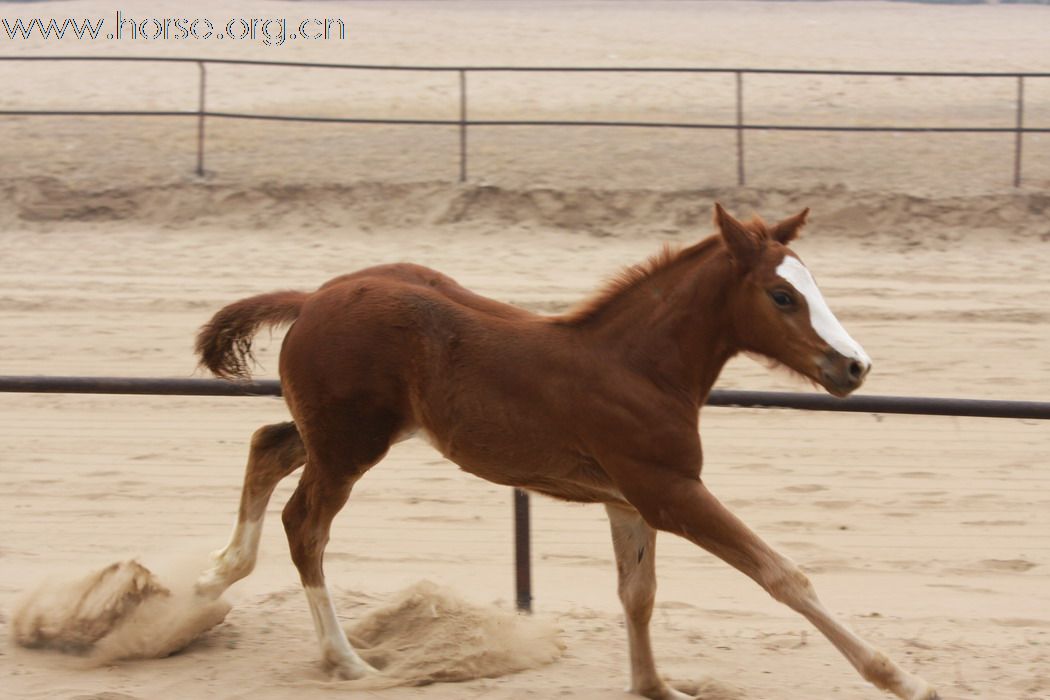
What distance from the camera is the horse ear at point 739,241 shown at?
3.83 meters

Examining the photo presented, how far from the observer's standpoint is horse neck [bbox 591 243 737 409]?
13.1 feet

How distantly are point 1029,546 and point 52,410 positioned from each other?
5768mm

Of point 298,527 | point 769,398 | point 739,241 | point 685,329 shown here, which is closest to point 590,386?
point 685,329

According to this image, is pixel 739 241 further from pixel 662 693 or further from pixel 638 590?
pixel 662 693

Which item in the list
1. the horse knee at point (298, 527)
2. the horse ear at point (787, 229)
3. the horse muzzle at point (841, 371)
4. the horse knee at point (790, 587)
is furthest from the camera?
the horse knee at point (298, 527)

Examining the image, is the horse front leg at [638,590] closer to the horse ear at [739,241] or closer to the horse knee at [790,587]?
the horse knee at [790,587]

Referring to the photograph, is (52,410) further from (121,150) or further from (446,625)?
(121,150)

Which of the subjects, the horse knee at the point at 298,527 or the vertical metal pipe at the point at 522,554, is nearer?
the horse knee at the point at 298,527

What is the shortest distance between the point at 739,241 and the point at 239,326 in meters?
1.79

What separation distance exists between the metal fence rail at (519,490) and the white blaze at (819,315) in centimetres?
82

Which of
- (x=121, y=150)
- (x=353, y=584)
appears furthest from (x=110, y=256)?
(x=353, y=584)

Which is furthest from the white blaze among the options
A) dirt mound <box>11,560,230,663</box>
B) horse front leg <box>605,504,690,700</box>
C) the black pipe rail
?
dirt mound <box>11,560,230,663</box>

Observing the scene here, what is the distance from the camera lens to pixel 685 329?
402cm

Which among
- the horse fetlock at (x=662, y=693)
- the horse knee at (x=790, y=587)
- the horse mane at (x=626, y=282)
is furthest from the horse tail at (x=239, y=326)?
the horse knee at (x=790, y=587)
